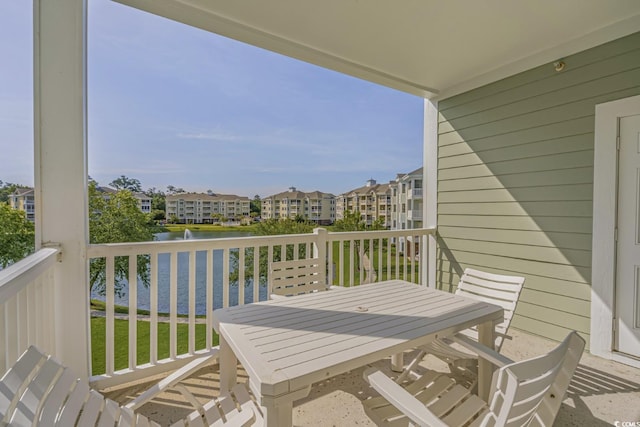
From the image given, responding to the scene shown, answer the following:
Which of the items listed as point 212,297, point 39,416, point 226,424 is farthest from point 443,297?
point 39,416

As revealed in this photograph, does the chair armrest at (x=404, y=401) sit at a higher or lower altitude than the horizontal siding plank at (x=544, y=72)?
lower

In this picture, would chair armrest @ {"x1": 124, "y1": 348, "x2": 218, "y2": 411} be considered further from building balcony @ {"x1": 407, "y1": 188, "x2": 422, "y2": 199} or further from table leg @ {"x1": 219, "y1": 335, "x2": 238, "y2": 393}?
building balcony @ {"x1": 407, "y1": 188, "x2": 422, "y2": 199}

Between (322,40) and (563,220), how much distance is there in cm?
295

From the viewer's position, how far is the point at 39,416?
3.15 ft

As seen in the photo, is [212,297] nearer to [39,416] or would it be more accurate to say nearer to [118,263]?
[118,263]

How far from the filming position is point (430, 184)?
14.5ft

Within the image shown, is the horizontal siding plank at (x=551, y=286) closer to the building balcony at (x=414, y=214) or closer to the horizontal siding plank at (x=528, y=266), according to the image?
the horizontal siding plank at (x=528, y=266)

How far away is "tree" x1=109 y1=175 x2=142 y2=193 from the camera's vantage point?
287 centimetres

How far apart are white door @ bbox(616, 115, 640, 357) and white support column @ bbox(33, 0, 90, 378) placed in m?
4.28

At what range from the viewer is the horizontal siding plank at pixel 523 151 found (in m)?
2.98

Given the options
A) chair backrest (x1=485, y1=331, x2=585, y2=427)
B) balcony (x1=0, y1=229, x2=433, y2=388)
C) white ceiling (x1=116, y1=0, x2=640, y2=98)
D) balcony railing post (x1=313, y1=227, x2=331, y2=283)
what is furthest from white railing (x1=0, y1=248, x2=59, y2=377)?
balcony railing post (x1=313, y1=227, x2=331, y2=283)

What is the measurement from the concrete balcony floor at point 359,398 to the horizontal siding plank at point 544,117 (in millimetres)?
2312

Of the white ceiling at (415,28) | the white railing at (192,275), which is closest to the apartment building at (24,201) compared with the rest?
the white railing at (192,275)

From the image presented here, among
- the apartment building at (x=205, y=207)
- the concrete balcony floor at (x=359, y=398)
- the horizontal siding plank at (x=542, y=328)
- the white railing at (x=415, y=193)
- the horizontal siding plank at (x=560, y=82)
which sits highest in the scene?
the horizontal siding plank at (x=560, y=82)
